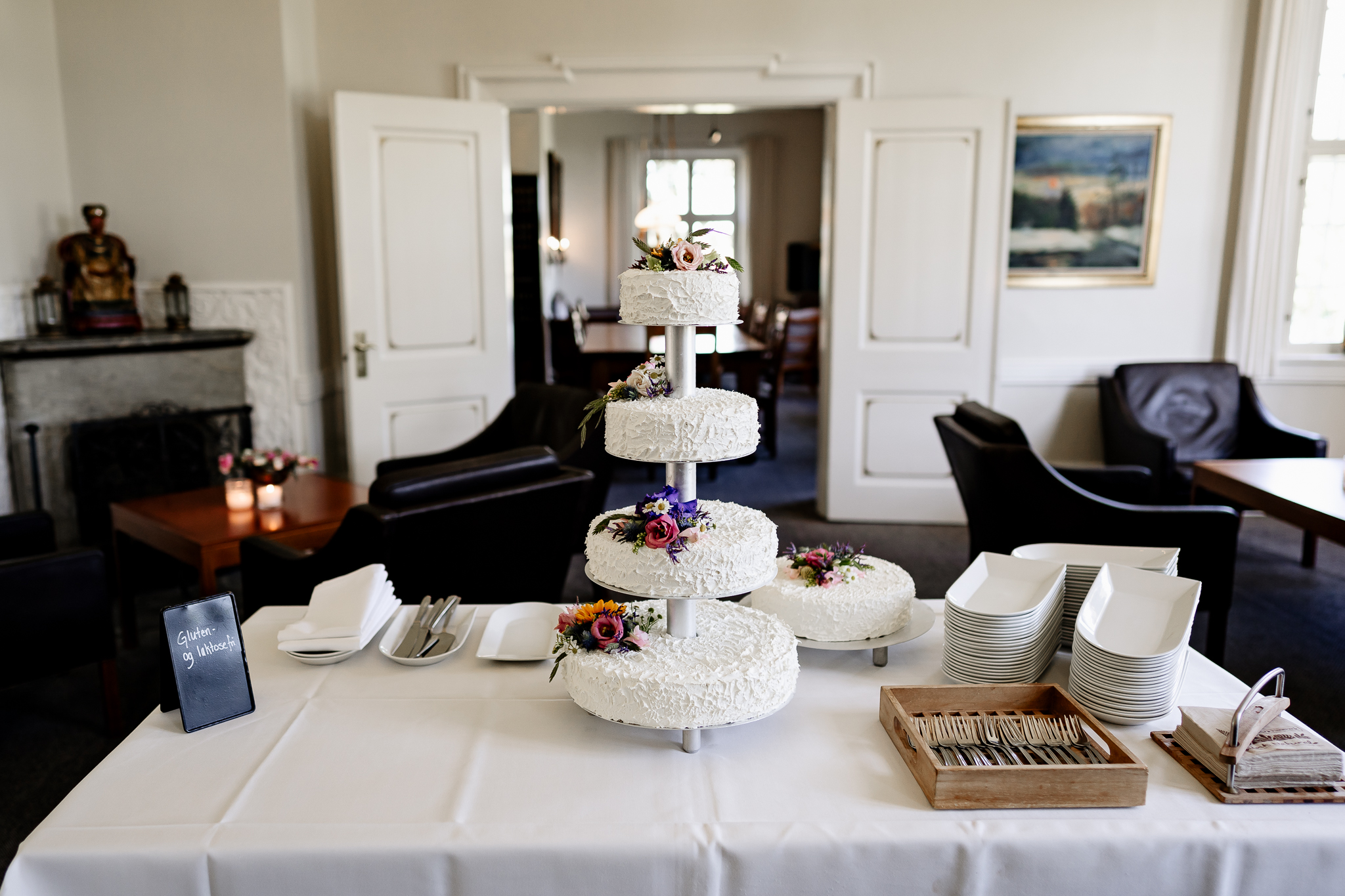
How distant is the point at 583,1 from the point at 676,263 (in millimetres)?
3866

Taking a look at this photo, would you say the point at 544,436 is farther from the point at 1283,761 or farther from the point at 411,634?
the point at 1283,761

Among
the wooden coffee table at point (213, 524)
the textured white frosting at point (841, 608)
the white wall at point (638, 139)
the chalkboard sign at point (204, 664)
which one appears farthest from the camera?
the white wall at point (638, 139)

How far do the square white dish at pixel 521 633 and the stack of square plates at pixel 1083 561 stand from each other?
2.85 ft

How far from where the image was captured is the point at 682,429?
1.37 meters

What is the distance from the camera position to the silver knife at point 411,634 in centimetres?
165

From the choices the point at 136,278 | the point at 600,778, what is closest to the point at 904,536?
the point at 600,778

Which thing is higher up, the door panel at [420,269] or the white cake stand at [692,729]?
the door panel at [420,269]

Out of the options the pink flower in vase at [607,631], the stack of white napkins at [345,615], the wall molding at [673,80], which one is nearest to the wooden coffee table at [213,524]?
the stack of white napkins at [345,615]

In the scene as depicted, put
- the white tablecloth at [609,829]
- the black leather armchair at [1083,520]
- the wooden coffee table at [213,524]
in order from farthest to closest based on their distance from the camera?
the wooden coffee table at [213,524]
the black leather armchair at [1083,520]
the white tablecloth at [609,829]

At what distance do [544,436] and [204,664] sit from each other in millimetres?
2539

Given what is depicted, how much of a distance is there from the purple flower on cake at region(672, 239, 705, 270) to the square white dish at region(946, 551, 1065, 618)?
0.69 metres

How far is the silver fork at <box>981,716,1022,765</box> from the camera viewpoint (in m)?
1.29

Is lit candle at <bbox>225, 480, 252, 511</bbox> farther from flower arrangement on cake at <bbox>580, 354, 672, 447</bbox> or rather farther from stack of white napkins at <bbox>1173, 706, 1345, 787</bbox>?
stack of white napkins at <bbox>1173, 706, 1345, 787</bbox>

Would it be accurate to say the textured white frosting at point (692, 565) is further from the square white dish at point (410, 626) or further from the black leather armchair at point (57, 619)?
the black leather armchair at point (57, 619)
